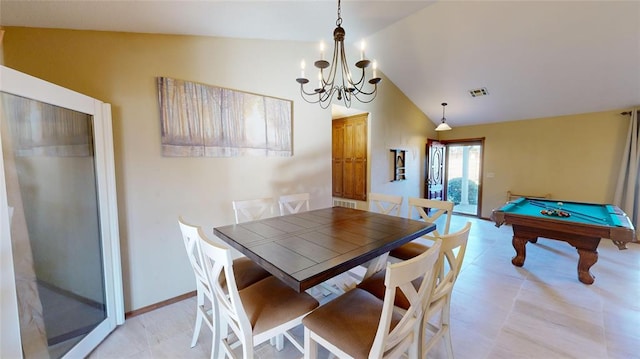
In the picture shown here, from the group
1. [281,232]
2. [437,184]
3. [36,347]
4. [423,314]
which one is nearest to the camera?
[423,314]

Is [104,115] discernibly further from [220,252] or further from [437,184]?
[437,184]

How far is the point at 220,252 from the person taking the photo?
1.06 metres

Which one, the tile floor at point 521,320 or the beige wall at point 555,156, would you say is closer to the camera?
the tile floor at point 521,320

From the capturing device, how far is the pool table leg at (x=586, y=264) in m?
2.61

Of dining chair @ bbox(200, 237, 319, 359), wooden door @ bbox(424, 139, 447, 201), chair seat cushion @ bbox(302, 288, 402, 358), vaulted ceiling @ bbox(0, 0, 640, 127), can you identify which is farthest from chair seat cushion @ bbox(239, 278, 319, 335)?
wooden door @ bbox(424, 139, 447, 201)

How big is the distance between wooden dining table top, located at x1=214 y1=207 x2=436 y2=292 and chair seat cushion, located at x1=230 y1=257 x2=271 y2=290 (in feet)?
0.89

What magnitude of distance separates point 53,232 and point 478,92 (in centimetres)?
575

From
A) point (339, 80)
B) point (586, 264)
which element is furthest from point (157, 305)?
point (586, 264)

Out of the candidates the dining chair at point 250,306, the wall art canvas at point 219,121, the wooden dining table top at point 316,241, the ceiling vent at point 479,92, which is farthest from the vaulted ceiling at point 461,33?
the dining chair at point 250,306

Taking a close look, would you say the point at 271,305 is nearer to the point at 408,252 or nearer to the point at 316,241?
the point at 316,241

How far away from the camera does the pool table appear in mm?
2348

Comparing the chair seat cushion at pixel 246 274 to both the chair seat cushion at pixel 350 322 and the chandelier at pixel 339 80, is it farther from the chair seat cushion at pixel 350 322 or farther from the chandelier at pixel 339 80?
the chandelier at pixel 339 80

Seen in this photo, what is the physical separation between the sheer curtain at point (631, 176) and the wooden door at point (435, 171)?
2.93 meters

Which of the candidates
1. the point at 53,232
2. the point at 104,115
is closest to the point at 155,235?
the point at 53,232
